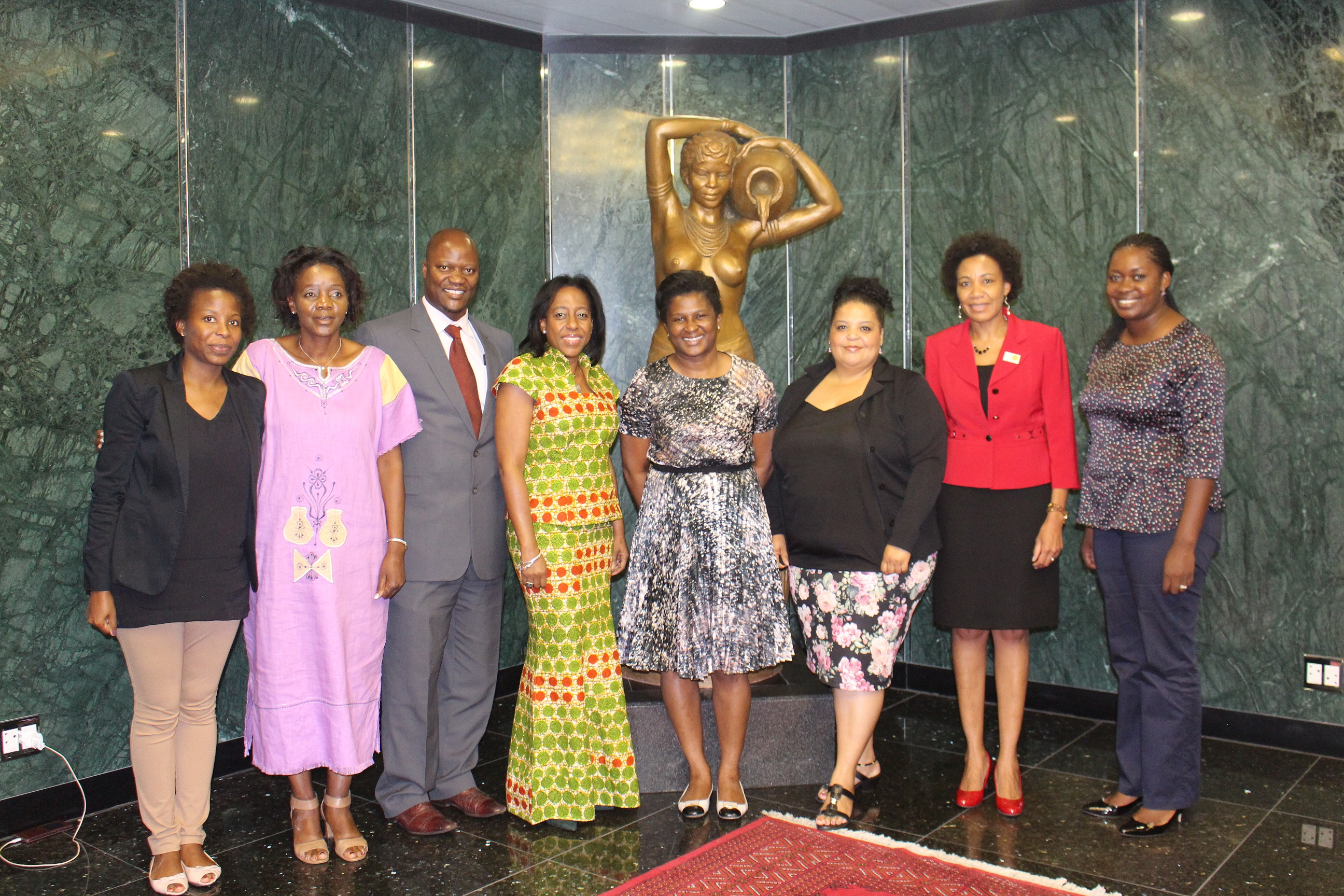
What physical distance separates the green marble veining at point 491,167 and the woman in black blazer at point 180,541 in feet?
5.65

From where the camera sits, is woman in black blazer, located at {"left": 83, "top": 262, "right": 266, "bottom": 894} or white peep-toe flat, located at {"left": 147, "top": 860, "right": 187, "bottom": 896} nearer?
woman in black blazer, located at {"left": 83, "top": 262, "right": 266, "bottom": 894}

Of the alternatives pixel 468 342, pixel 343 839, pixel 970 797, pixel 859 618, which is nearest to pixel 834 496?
pixel 859 618

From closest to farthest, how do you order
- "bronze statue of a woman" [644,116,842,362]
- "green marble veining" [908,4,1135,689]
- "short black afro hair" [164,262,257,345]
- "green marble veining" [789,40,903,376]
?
1. "short black afro hair" [164,262,257,345]
2. "bronze statue of a woman" [644,116,842,362]
3. "green marble veining" [908,4,1135,689]
4. "green marble veining" [789,40,903,376]

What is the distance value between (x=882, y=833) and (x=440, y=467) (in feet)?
5.56

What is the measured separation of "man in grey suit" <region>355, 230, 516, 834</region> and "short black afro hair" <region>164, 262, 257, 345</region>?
0.41 m

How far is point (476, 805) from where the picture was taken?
3387 millimetres

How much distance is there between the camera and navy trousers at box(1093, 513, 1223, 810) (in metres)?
3.17

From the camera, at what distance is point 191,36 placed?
3.76 m

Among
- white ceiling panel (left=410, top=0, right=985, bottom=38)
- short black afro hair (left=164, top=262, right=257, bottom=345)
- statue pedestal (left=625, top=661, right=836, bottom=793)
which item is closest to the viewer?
short black afro hair (left=164, top=262, right=257, bottom=345)

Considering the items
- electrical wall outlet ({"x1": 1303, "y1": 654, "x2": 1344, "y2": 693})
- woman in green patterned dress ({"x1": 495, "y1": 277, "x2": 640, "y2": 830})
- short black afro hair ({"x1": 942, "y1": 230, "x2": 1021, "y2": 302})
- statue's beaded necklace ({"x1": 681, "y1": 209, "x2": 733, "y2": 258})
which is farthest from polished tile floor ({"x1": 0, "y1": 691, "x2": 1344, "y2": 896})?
statue's beaded necklace ({"x1": 681, "y1": 209, "x2": 733, "y2": 258})

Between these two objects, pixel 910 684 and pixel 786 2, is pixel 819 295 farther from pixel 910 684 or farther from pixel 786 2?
pixel 910 684

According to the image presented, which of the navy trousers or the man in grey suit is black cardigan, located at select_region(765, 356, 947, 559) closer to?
the navy trousers

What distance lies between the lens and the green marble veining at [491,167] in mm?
4617

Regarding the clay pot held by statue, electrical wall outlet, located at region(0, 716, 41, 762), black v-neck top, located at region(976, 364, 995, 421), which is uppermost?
the clay pot held by statue
